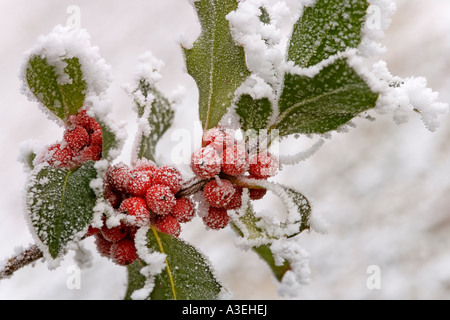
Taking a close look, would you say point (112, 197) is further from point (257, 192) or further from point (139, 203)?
point (257, 192)

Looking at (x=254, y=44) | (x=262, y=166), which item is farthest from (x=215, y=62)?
(x=262, y=166)

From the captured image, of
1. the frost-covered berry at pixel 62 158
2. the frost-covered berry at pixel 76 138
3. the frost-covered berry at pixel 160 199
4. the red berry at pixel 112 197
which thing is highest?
the frost-covered berry at pixel 76 138

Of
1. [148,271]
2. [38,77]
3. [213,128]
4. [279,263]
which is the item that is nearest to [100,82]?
[38,77]

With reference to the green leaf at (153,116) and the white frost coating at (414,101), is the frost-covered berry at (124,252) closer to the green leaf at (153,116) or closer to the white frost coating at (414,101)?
the green leaf at (153,116)

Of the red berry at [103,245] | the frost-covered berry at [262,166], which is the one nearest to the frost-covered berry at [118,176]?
the red berry at [103,245]

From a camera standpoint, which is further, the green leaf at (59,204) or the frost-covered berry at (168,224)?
the frost-covered berry at (168,224)

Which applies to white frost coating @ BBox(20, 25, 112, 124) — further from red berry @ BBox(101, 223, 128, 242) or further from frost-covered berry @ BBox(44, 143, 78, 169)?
red berry @ BBox(101, 223, 128, 242)
